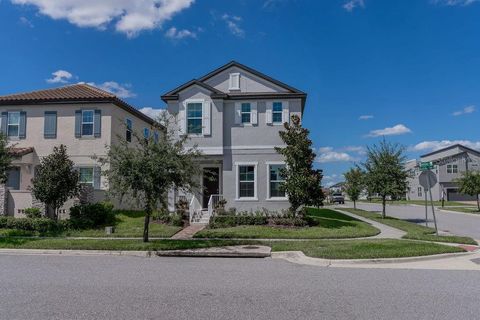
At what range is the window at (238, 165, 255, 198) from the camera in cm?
2158

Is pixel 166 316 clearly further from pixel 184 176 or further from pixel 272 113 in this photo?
pixel 272 113

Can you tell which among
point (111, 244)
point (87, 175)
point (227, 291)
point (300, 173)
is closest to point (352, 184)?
point (300, 173)

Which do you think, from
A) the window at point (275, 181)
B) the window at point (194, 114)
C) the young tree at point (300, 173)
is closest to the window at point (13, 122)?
the window at point (194, 114)

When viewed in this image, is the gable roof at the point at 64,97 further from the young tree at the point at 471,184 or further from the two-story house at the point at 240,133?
the young tree at the point at 471,184

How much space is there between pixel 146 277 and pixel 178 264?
2044 millimetres

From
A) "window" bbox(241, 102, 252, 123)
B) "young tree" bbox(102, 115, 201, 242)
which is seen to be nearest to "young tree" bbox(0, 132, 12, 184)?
"young tree" bbox(102, 115, 201, 242)

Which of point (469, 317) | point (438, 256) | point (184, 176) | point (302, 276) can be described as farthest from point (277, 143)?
point (469, 317)

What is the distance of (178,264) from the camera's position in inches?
433

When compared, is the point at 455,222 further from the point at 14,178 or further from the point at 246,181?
the point at 14,178

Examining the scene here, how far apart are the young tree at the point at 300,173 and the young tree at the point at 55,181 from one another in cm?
1037

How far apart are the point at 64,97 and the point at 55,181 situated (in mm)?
7296

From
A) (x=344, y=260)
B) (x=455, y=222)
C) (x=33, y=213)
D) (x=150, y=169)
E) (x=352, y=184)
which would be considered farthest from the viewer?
(x=352, y=184)

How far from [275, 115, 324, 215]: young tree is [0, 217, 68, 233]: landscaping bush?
10.8m

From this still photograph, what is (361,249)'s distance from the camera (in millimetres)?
12516
